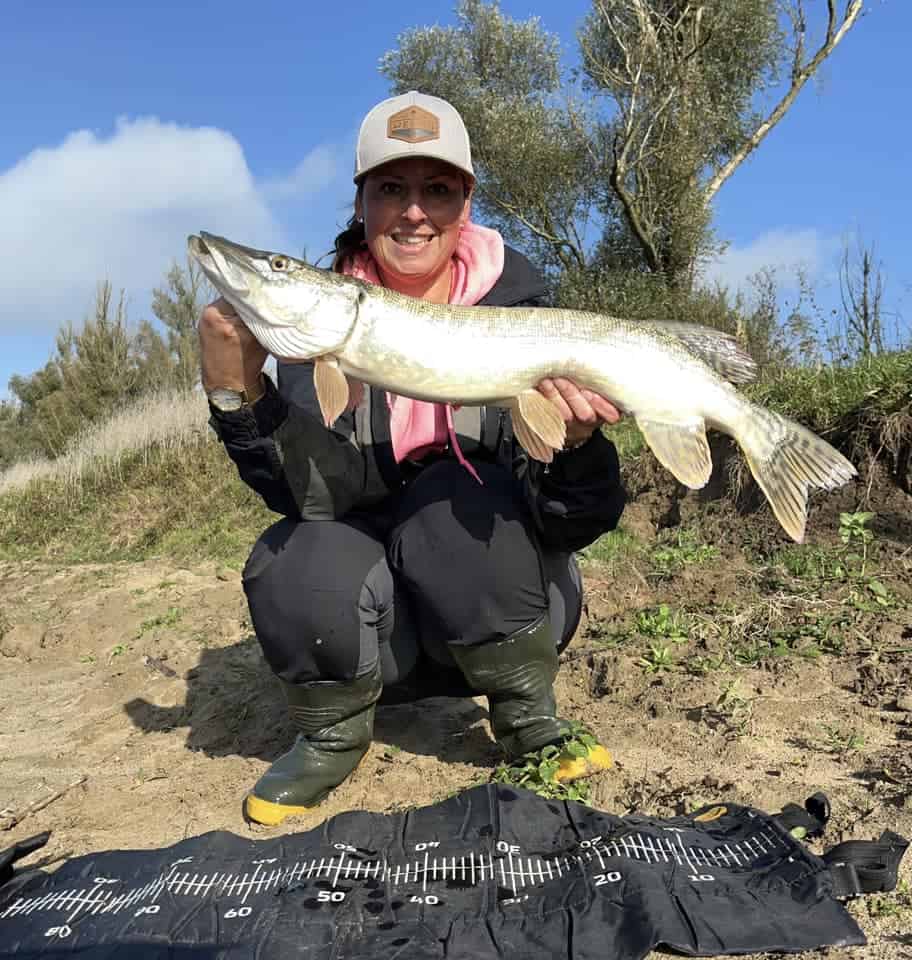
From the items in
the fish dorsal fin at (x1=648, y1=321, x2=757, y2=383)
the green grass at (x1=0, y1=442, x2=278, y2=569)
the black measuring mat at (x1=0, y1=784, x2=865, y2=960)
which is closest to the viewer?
the black measuring mat at (x1=0, y1=784, x2=865, y2=960)

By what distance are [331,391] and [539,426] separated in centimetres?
63

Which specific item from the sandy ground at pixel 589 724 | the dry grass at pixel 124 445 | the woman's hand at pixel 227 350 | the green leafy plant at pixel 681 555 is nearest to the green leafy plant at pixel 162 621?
the sandy ground at pixel 589 724

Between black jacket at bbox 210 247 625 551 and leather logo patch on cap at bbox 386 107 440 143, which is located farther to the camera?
leather logo patch on cap at bbox 386 107 440 143

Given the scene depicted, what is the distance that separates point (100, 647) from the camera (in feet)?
16.9

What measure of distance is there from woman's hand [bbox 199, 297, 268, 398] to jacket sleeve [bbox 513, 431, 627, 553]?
0.94 metres

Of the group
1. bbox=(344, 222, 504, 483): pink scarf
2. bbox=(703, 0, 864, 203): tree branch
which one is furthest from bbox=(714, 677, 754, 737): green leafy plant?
bbox=(703, 0, 864, 203): tree branch

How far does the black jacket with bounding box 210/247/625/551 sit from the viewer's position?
2.58m

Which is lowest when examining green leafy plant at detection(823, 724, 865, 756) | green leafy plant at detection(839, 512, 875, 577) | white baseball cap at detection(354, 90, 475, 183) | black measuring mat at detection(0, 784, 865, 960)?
black measuring mat at detection(0, 784, 865, 960)

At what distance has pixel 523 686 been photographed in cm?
270

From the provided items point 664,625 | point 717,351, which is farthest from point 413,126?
point 664,625

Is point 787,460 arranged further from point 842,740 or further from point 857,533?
point 857,533

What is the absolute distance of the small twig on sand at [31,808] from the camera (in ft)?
9.03

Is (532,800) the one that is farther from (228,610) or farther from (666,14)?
(666,14)

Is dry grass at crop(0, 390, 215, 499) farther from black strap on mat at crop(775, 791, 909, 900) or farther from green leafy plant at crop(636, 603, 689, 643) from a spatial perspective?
black strap on mat at crop(775, 791, 909, 900)
